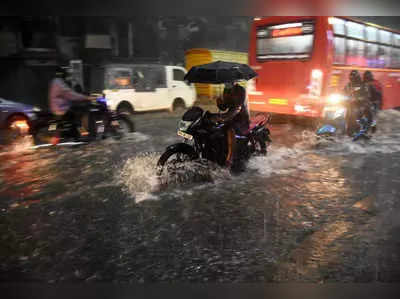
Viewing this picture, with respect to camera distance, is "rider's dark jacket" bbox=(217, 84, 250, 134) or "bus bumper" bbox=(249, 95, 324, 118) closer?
"rider's dark jacket" bbox=(217, 84, 250, 134)

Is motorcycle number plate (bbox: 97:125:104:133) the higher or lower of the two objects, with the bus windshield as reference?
lower

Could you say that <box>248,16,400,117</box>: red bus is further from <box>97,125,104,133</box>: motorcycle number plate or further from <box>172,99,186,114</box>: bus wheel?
<box>97,125,104,133</box>: motorcycle number plate

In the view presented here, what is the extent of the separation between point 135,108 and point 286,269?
11.4 meters

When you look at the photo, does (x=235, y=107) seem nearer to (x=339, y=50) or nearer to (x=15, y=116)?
(x=339, y=50)

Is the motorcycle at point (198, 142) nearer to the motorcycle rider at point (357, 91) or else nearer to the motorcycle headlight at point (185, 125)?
the motorcycle headlight at point (185, 125)

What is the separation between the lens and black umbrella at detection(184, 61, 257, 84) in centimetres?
A: 520

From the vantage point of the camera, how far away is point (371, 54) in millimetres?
10281

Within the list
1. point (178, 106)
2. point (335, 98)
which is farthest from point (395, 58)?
point (178, 106)

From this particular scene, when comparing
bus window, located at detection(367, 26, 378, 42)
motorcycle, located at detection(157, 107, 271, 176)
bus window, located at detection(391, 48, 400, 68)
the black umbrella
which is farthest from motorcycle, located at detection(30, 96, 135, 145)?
bus window, located at detection(391, 48, 400, 68)

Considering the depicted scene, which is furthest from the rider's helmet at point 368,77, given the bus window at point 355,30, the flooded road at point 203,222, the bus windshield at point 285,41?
the flooded road at point 203,222

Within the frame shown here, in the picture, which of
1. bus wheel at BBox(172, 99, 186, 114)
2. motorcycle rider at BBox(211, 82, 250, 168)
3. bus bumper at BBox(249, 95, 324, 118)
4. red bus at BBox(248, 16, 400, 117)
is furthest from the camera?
bus wheel at BBox(172, 99, 186, 114)

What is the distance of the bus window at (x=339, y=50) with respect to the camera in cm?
898

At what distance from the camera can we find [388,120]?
12617 mm

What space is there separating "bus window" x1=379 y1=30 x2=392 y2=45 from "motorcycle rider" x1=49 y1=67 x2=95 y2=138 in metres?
8.63
